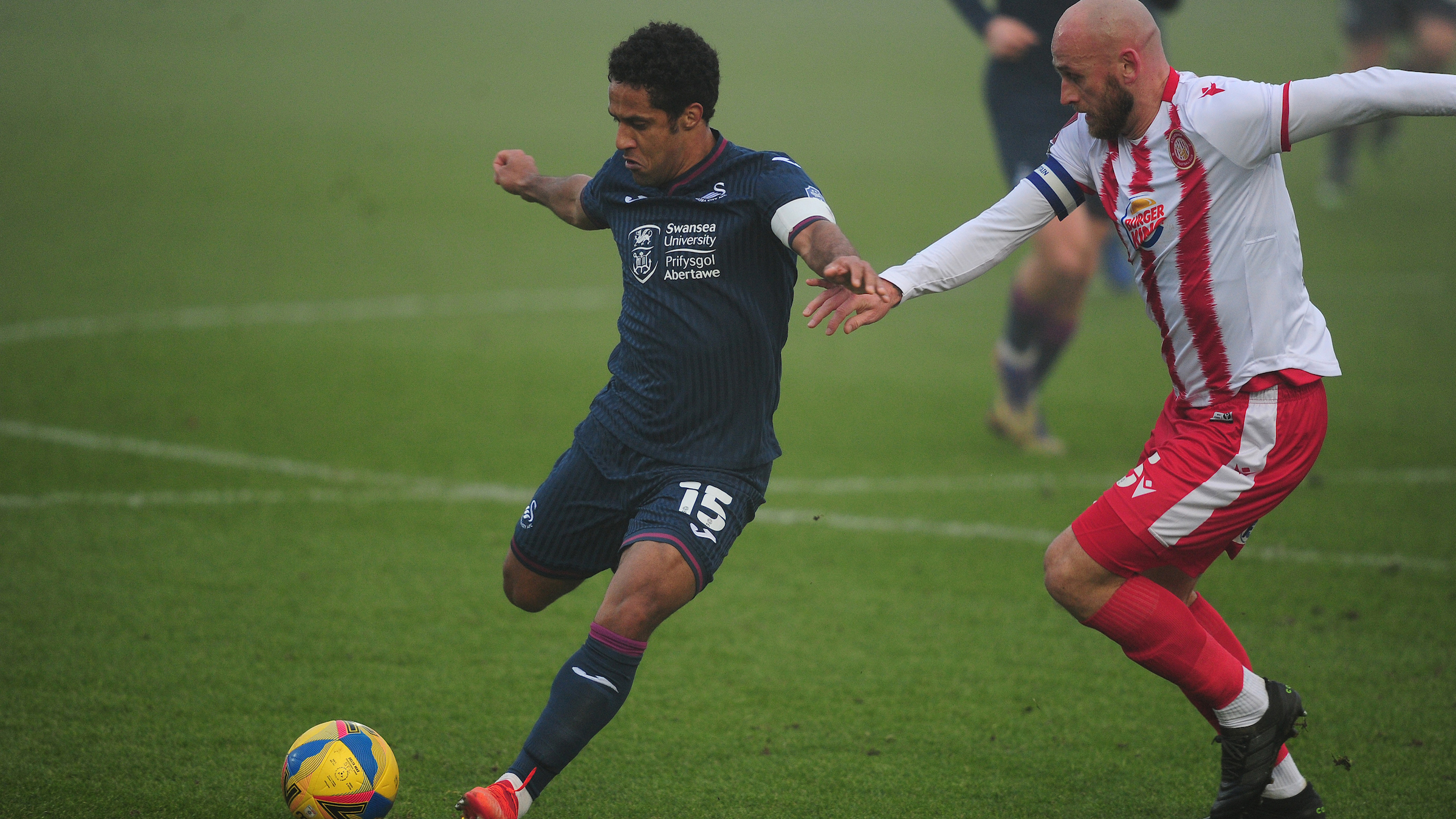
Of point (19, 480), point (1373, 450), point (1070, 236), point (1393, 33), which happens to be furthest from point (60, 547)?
point (1393, 33)

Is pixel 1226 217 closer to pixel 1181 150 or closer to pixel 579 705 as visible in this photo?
pixel 1181 150

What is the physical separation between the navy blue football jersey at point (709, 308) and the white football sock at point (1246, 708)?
1.50 m

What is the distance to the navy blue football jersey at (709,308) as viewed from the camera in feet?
12.6

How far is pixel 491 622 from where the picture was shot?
5.58 m

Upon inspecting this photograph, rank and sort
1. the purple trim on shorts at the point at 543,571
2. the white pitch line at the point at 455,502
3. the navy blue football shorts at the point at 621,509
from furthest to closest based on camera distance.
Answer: the white pitch line at the point at 455,502 < the purple trim on shorts at the point at 543,571 < the navy blue football shorts at the point at 621,509

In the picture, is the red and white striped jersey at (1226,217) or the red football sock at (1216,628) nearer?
the red and white striped jersey at (1226,217)

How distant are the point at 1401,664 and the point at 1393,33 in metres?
13.4

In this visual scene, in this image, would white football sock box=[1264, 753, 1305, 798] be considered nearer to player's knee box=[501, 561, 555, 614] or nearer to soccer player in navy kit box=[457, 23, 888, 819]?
soccer player in navy kit box=[457, 23, 888, 819]

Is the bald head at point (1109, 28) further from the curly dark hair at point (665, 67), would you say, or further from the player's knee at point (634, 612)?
the player's knee at point (634, 612)

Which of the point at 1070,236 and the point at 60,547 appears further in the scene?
the point at 1070,236

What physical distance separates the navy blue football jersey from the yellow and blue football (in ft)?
3.85

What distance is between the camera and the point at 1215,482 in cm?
356

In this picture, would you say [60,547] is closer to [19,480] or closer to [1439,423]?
[19,480]

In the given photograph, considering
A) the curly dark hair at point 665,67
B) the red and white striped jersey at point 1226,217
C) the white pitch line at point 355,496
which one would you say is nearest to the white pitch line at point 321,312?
the white pitch line at point 355,496
